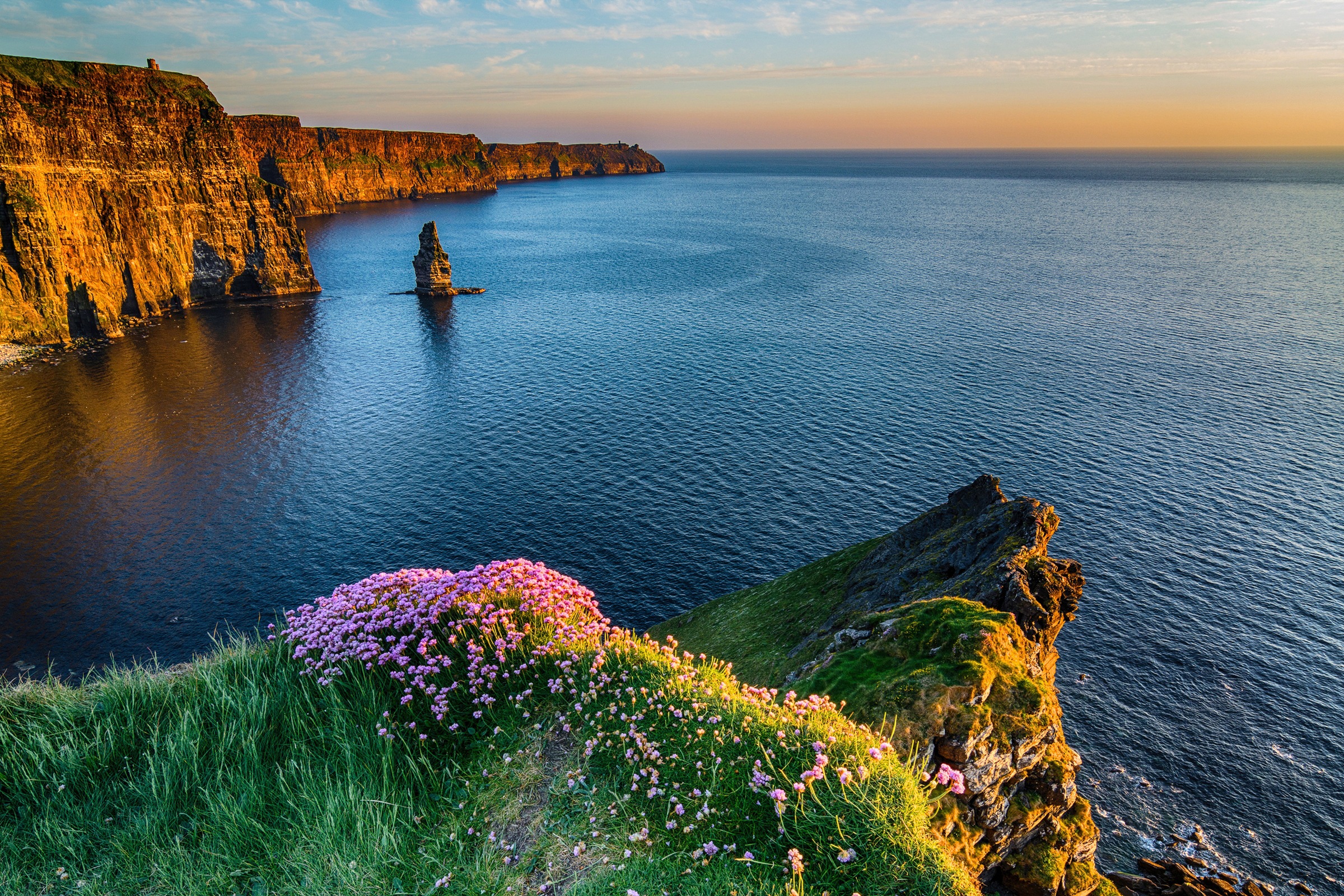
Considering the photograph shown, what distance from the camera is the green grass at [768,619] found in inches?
1330

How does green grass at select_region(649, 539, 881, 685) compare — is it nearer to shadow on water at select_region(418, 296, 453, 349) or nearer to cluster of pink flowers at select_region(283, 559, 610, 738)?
cluster of pink flowers at select_region(283, 559, 610, 738)

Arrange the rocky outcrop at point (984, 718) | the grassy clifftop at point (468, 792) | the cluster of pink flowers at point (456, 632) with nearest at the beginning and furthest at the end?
the grassy clifftop at point (468, 792) < the cluster of pink flowers at point (456, 632) < the rocky outcrop at point (984, 718)

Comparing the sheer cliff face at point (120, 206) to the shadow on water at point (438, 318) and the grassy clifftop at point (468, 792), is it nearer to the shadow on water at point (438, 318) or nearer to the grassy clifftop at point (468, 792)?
the shadow on water at point (438, 318)

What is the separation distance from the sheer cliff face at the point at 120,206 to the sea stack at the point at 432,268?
Result: 23.2 m

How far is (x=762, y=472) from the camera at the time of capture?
6097 cm

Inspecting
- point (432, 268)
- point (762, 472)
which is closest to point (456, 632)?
point (762, 472)

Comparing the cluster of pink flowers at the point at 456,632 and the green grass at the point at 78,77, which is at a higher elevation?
the green grass at the point at 78,77

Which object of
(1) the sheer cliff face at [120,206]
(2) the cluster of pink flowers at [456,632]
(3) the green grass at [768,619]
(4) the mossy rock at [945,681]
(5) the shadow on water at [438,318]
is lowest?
(3) the green grass at [768,619]

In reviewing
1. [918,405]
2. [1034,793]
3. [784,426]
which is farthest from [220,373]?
[1034,793]

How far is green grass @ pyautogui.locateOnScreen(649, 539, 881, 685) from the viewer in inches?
1330

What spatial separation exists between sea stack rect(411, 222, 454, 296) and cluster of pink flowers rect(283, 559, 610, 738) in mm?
122642

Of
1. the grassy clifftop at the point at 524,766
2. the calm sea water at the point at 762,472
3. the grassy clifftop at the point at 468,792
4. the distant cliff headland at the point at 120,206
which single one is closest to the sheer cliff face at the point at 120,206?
the distant cliff headland at the point at 120,206

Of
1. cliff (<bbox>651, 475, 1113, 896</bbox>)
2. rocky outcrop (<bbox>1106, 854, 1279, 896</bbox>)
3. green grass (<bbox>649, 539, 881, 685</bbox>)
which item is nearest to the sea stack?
green grass (<bbox>649, 539, 881, 685</bbox>)

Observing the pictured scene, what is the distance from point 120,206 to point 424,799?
12021 centimetres
